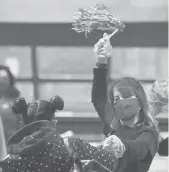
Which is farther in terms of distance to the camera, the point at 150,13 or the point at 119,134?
the point at 150,13

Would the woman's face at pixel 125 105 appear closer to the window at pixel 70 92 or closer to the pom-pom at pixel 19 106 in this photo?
the pom-pom at pixel 19 106

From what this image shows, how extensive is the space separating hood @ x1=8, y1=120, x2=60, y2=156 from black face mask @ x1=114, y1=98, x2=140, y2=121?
149 millimetres

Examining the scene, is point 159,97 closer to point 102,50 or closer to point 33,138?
point 102,50

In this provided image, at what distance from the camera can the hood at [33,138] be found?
0.53 metres

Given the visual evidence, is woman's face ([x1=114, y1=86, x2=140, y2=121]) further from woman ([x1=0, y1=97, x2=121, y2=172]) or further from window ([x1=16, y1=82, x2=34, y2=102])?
window ([x1=16, y1=82, x2=34, y2=102])

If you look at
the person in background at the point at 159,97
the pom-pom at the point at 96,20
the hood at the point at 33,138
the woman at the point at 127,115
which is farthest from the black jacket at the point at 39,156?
the person in background at the point at 159,97

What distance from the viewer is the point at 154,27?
4.78 ft

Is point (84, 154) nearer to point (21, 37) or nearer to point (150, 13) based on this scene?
point (150, 13)

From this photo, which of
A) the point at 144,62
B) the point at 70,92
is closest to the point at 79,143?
the point at 70,92

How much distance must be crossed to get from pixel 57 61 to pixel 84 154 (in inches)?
29.2

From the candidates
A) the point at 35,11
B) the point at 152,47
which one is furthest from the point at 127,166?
the point at 152,47

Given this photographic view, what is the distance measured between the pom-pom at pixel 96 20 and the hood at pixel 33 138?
0.71ft

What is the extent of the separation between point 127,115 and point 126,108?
16 millimetres

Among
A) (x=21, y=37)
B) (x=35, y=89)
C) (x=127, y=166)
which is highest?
(x=21, y=37)
